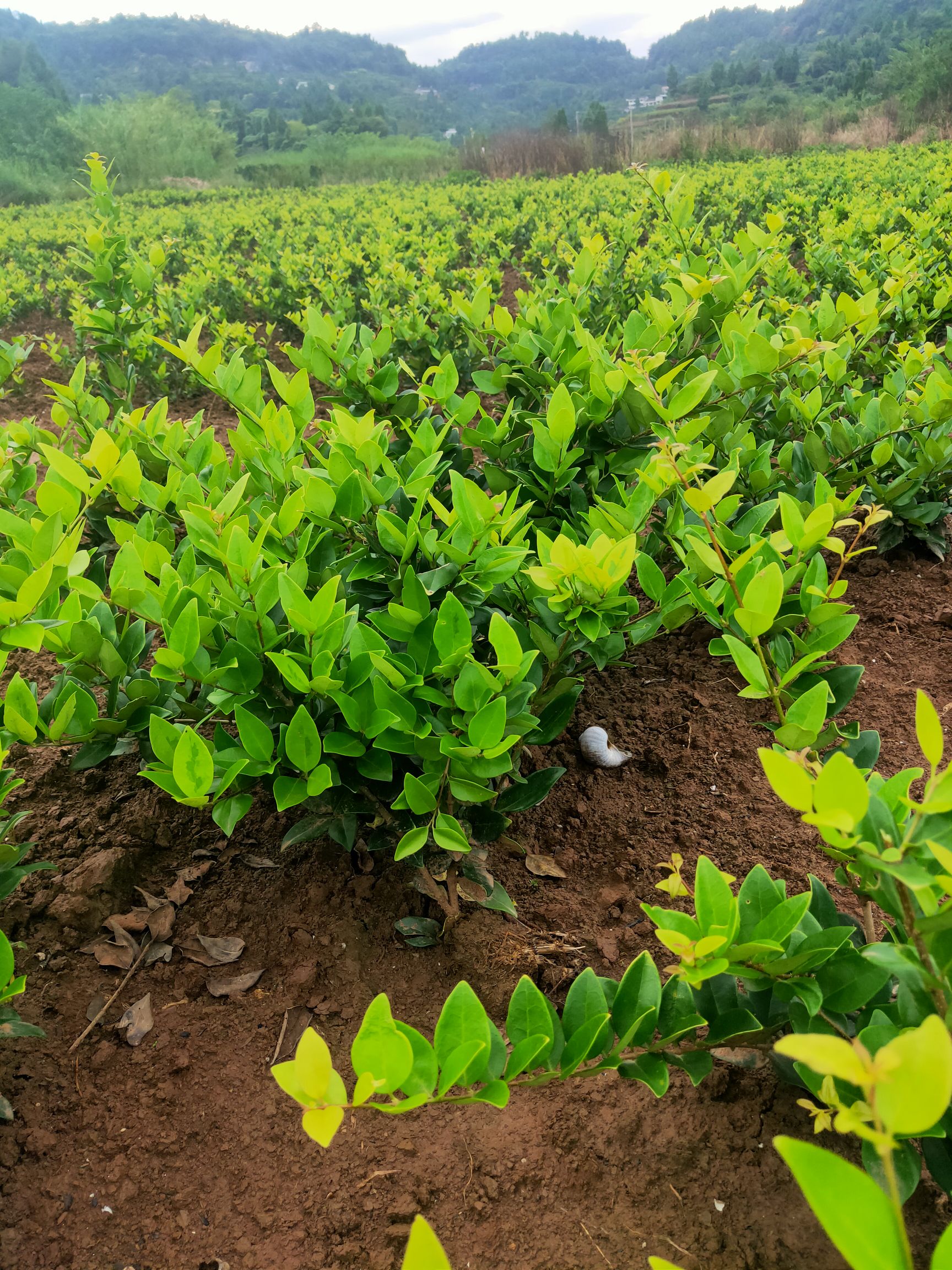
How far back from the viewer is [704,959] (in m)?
0.94

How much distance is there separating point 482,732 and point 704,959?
18.7 inches

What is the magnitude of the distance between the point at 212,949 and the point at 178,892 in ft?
0.61

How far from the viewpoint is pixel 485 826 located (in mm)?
1544

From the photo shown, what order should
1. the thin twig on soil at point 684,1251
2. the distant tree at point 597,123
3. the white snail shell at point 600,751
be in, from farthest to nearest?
the distant tree at point 597,123 < the white snail shell at point 600,751 < the thin twig on soil at point 684,1251

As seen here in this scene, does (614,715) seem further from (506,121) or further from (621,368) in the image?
(506,121)

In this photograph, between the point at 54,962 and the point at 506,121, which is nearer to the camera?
the point at 54,962

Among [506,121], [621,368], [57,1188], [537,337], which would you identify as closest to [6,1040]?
[57,1188]

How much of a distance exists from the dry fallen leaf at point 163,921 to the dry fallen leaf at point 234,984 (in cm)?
17

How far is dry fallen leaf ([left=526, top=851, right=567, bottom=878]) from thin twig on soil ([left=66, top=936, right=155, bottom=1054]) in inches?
36.2

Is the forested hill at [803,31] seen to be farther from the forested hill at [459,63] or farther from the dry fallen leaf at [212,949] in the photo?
the dry fallen leaf at [212,949]

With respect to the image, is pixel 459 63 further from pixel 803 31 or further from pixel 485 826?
pixel 485 826

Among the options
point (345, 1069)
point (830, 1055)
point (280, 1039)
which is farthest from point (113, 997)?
point (830, 1055)

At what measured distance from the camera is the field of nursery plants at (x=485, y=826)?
99 cm

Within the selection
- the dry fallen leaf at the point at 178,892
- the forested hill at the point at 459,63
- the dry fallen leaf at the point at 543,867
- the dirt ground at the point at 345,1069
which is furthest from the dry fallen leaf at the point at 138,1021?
the forested hill at the point at 459,63
